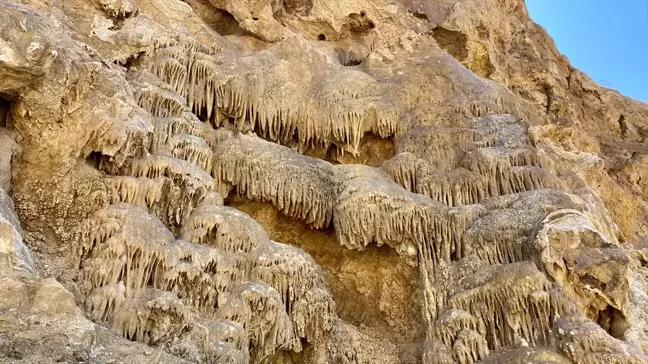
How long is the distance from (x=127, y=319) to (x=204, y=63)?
19.6 feet

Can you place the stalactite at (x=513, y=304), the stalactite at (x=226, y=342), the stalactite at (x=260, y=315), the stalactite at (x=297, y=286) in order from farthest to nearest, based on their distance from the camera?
the stalactite at (x=297, y=286) < the stalactite at (x=513, y=304) < the stalactite at (x=260, y=315) < the stalactite at (x=226, y=342)

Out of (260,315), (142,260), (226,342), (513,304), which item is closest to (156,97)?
(142,260)

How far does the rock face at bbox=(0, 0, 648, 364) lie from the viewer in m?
7.04

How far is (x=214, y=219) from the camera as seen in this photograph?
27.6 feet

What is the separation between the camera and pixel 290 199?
33.1 feet

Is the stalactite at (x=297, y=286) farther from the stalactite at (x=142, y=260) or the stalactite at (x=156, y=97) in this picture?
the stalactite at (x=156, y=97)

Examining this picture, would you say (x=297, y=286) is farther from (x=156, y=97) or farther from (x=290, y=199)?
(x=156, y=97)

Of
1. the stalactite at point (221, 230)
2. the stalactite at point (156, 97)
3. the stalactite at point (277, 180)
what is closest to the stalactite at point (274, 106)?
the stalactite at point (156, 97)

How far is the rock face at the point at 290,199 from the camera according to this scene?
704 centimetres

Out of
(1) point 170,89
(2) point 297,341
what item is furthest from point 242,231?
(1) point 170,89

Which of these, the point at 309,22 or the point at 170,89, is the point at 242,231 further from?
the point at 309,22

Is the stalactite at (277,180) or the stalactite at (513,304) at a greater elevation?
the stalactite at (277,180)

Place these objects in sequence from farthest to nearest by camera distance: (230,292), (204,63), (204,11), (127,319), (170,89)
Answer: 1. (204,11)
2. (204,63)
3. (170,89)
4. (230,292)
5. (127,319)

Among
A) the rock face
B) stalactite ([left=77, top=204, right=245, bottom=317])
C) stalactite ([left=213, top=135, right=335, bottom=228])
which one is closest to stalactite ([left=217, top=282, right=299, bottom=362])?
the rock face
